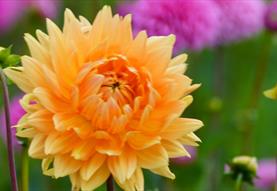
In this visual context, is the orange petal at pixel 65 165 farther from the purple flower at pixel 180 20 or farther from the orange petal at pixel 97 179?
the purple flower at pixel 180 20

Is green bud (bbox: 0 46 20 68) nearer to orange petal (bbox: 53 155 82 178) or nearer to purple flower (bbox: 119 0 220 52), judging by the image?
orange petal (bbox: 53 155 82 178)

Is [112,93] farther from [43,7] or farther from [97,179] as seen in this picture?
[43,7]


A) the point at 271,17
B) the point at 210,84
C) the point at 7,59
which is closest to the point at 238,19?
the point at 271,17

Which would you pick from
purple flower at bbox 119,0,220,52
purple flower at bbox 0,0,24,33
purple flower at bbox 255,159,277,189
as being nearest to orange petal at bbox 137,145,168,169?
purple flower at bbox 119,0,220,52

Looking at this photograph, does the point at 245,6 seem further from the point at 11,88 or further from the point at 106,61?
the point at 106,61

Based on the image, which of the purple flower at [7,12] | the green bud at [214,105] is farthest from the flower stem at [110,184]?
the purple flower at [7,12]
